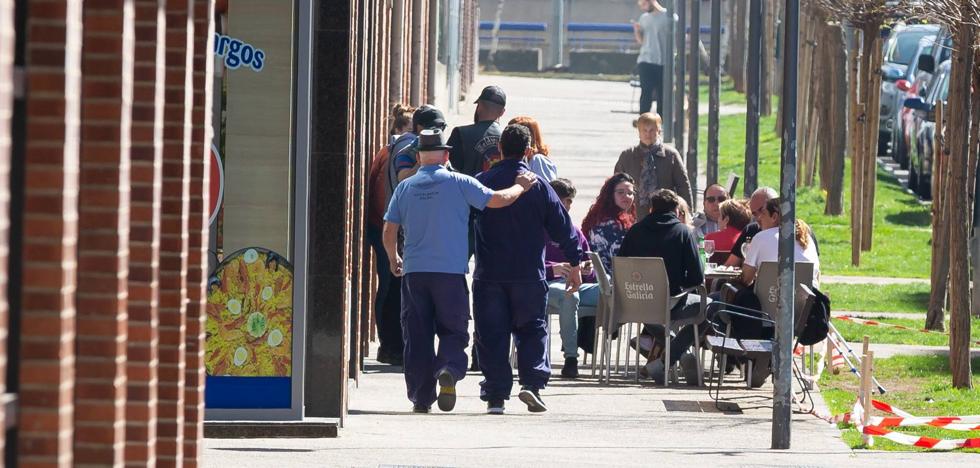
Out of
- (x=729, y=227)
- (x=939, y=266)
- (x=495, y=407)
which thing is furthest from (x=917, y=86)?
(x=495, y=407)

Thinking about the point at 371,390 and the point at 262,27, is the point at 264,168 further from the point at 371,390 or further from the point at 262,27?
the point at 371,390

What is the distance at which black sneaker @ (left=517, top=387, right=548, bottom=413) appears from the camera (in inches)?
442

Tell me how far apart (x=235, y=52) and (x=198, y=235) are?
2709 millimetres

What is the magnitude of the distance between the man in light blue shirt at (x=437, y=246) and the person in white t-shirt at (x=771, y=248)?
2.41 meters

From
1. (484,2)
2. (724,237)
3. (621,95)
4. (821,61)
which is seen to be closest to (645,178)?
(724,237)

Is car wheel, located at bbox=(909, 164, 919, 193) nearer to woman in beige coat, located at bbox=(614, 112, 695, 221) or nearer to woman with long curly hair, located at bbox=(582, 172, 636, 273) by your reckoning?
woman in beige coat, located at bbox=(614, 112, 695, 221)

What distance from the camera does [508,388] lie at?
36.7 ft

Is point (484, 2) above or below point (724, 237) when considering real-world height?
above

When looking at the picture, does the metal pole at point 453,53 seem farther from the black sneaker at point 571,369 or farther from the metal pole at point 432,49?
the black sneaker at point 571,369

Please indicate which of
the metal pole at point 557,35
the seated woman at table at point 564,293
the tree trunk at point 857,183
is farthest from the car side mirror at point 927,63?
the metal pole at point 557,35

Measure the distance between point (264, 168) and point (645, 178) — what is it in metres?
6.10

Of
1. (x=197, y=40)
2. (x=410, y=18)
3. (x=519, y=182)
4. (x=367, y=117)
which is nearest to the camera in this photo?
(x=197, y=40)

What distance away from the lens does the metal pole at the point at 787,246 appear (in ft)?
32.6

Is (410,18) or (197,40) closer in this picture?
(197,40)
